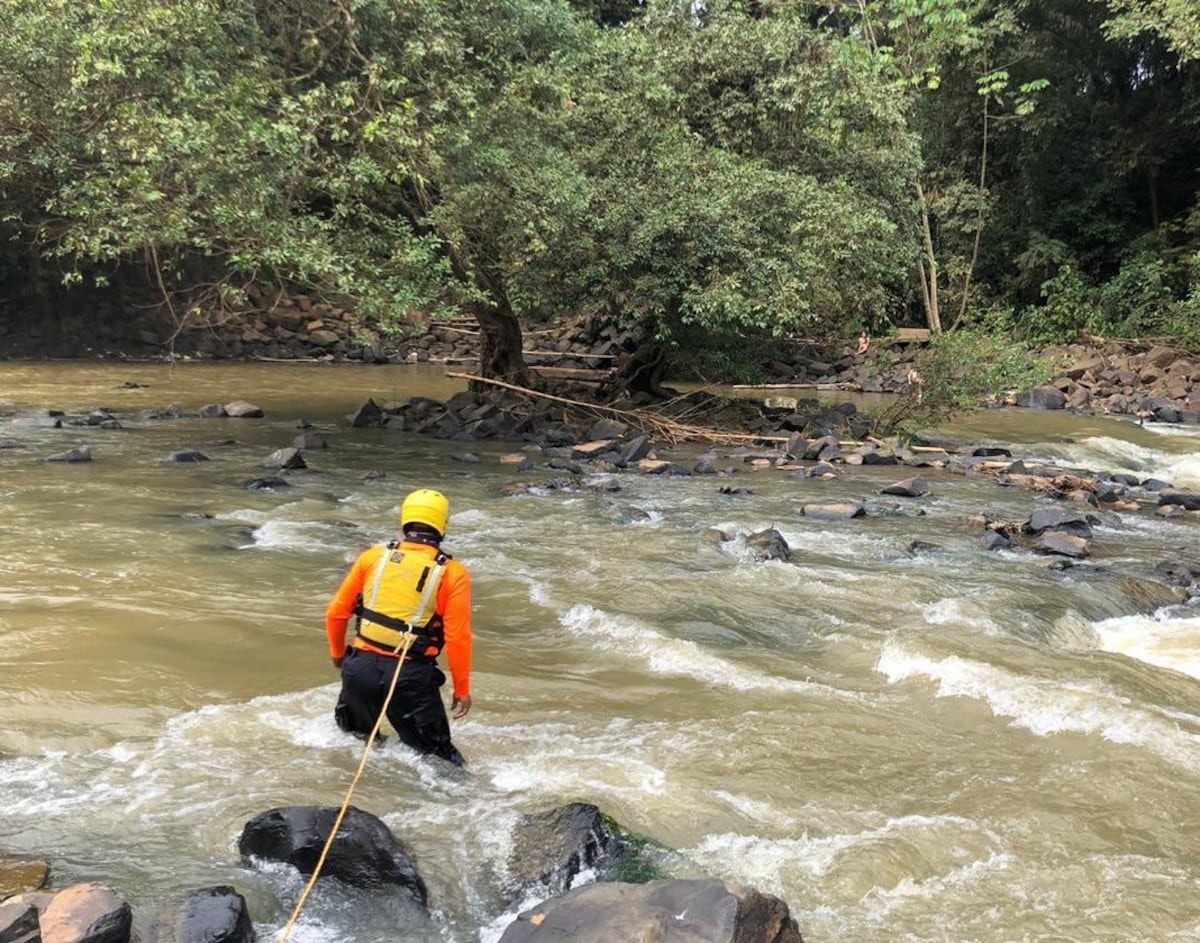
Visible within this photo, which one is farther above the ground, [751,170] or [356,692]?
[751,170]

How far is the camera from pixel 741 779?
5.55 m

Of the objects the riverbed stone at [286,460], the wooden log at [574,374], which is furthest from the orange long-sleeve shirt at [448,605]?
the wooden log at [574,374]

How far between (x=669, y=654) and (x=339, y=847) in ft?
11.8

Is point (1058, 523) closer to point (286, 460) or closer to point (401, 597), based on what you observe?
point (401, 597)

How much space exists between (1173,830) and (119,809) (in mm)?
5200

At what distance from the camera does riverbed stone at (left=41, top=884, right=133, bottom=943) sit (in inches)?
134

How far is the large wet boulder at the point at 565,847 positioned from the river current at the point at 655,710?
138 millimetres

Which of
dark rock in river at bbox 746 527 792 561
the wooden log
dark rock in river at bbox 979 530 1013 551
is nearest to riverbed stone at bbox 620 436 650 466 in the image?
dark rock in river at bbox 746 527 792 561

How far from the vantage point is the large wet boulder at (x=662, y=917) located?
3367 mm

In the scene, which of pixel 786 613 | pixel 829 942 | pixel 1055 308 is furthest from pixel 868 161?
pixel 829 942

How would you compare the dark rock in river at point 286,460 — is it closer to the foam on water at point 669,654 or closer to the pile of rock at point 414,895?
the foam on water at point 669,654

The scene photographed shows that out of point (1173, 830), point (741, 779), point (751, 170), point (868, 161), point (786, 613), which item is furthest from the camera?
point (868, 161)

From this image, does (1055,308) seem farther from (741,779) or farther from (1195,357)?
(741,779)

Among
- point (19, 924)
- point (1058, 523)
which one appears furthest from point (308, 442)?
point (19, 924)
